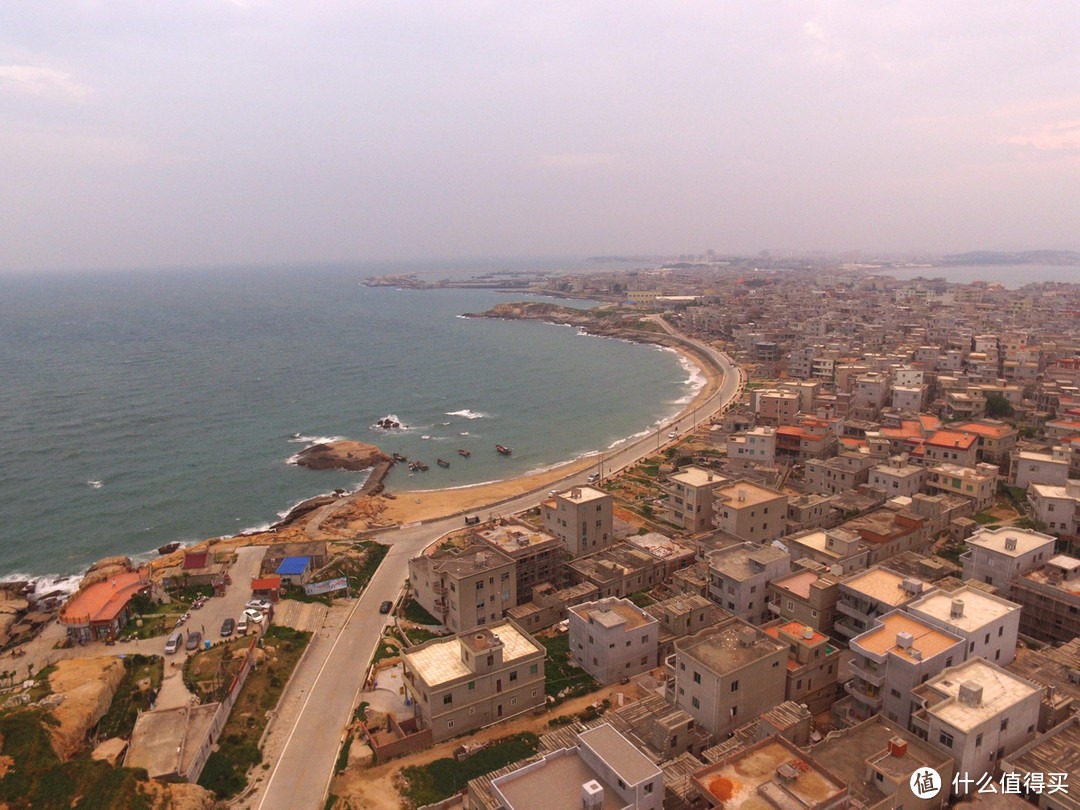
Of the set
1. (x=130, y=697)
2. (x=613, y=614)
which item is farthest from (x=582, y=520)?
(x=130, y=697)

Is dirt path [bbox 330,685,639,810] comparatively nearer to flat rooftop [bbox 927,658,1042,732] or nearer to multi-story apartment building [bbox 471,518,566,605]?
multi-story apartment building [bbox 471,518,566,605]

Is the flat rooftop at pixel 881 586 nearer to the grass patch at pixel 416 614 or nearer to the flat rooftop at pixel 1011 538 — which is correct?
the flat rooftop at pixel 1011 538

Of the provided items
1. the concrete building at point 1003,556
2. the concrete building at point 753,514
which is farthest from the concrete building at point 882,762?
the concrete building at point 753,514

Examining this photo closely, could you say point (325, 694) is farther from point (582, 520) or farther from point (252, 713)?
point (582, 520)

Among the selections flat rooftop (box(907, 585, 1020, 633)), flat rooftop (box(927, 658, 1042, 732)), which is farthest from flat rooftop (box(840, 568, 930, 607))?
flat rooftop (box(927, 658, 1042, 732))

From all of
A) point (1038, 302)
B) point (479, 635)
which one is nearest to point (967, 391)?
point (479, 635)

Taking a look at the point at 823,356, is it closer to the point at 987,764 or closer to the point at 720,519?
the point at 720,519
